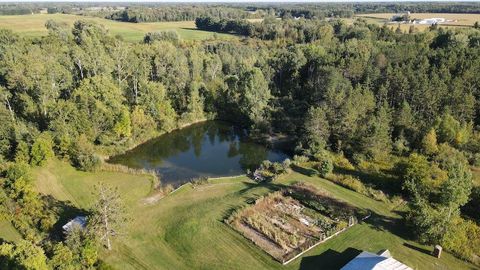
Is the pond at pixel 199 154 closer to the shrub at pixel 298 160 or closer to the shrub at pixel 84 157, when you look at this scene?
the shrub at pixel 298 160

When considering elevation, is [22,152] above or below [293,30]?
below

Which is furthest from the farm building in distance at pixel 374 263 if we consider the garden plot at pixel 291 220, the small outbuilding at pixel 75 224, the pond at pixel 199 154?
the small outbuilding at pixel 75 224

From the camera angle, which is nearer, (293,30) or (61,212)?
(61,212)

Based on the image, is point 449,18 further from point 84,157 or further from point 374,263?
point 84,157

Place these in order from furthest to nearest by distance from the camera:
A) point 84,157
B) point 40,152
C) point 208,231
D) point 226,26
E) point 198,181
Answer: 1. point 226,26
2. point 84,157
3. point 40,152
4. point 198,181
5. point 208,231

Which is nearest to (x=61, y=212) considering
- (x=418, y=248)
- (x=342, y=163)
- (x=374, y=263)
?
(x=374, y=263)

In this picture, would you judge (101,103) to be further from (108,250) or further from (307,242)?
(307,242)

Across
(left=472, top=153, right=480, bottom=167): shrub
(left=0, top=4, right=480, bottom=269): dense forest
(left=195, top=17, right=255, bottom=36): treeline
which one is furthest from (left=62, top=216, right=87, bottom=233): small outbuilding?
(left=195, top=17, right=255, bottom=36): treeline
